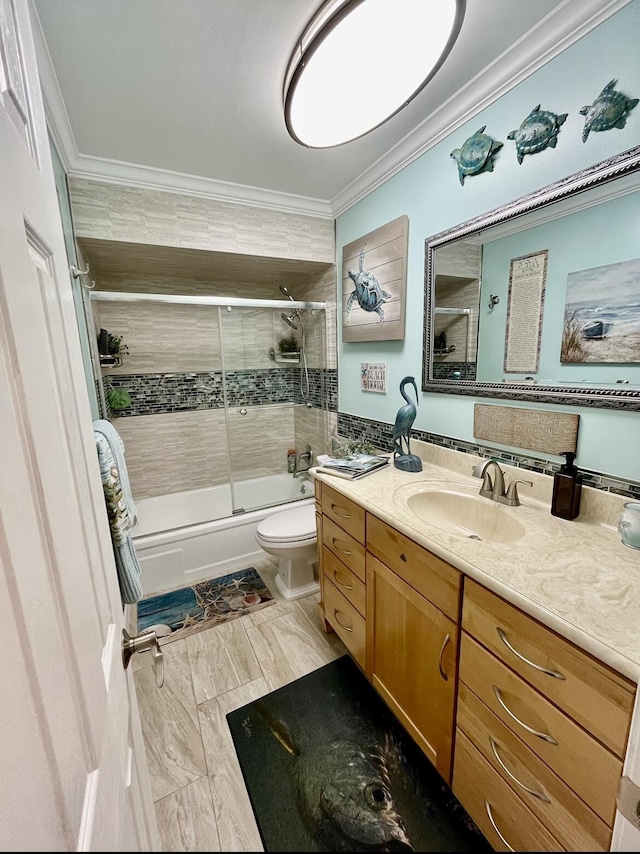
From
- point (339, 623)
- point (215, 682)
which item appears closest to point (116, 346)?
point (215, 682)

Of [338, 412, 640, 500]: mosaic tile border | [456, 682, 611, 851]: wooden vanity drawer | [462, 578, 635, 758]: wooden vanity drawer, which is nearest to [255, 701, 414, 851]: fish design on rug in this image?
[456, 682, 611, 851]: wooden vanity drawer

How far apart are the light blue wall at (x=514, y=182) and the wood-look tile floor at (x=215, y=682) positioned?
1.24 m

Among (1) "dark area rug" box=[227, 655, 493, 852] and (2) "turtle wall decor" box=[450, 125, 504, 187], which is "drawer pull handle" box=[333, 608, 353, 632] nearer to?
(1) "dark area rug" box=[227, 655, 493, 852]

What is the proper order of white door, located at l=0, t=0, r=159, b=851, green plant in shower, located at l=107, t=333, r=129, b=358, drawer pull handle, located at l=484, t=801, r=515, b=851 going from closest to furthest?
white door, located at l=0, t=0, r=159, b=851
drawer pull handle, located at l=484, t=801, r=515, b=851
green plant in shower, located at l=107, t=333, r=129, b=358

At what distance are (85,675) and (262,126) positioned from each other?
1981 mm

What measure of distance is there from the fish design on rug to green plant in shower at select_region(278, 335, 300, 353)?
2371 millimetres

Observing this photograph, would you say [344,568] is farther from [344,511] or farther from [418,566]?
[418,566]

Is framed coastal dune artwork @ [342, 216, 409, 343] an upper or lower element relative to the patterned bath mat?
upper

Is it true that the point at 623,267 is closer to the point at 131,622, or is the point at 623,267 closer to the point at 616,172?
the point at 616,172

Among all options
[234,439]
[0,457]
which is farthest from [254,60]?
[234,439]

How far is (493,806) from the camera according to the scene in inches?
34.2

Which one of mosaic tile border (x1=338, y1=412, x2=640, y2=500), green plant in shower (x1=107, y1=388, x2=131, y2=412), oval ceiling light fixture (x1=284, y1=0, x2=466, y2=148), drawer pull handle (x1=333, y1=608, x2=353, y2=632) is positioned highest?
oval ceiling light fixture (x1=284, y1=0, x2=466, y2=148)

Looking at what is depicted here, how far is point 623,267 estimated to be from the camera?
102cm

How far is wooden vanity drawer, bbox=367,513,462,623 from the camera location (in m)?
0.96
